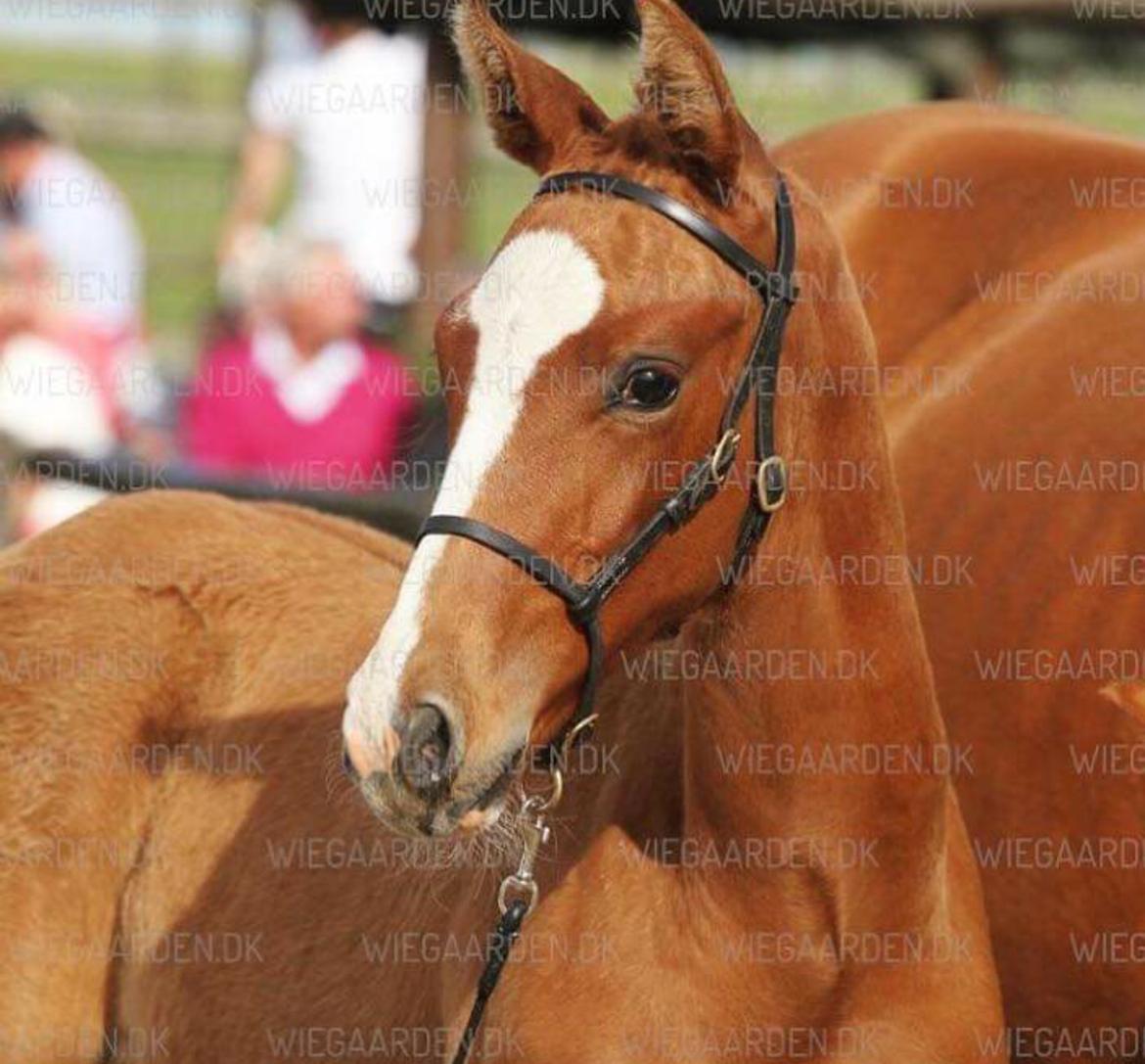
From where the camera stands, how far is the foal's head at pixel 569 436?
2.90m

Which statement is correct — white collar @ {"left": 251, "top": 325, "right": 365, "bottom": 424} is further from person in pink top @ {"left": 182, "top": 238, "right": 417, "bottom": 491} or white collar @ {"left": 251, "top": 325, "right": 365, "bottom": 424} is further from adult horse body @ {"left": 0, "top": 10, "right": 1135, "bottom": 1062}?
adult horse body @ {"left": 0, "top": 10, "right": 1135, "bottom": 1062}

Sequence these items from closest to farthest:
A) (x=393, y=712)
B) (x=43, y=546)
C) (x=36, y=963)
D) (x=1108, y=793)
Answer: (x=393, y=712) < (x=1108, y=793) < (x=36, y=963) < (x=43, y=546)

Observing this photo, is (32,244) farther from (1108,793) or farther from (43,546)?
(1108,793)

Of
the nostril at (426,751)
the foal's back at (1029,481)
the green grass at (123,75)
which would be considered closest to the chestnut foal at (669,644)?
the nostril at (426,751)

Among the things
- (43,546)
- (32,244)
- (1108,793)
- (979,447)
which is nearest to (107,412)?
(32,244)

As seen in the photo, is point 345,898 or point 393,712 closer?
point 393,712

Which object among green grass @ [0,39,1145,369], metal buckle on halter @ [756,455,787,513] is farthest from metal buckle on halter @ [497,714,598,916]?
green grass @ [0,39,1145,369]

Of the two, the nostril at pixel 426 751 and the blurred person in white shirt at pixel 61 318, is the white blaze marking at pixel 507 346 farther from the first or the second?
the blurred person in white shirt at pixel 61 318

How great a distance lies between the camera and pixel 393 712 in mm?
2857

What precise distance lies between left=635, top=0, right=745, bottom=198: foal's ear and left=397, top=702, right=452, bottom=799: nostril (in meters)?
0.87

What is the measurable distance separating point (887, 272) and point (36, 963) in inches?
86.1

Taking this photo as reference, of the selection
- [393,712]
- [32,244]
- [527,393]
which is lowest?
[32,244]

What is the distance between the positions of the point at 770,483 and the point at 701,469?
14 cm

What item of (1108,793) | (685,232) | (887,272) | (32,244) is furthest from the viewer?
(32,244)
